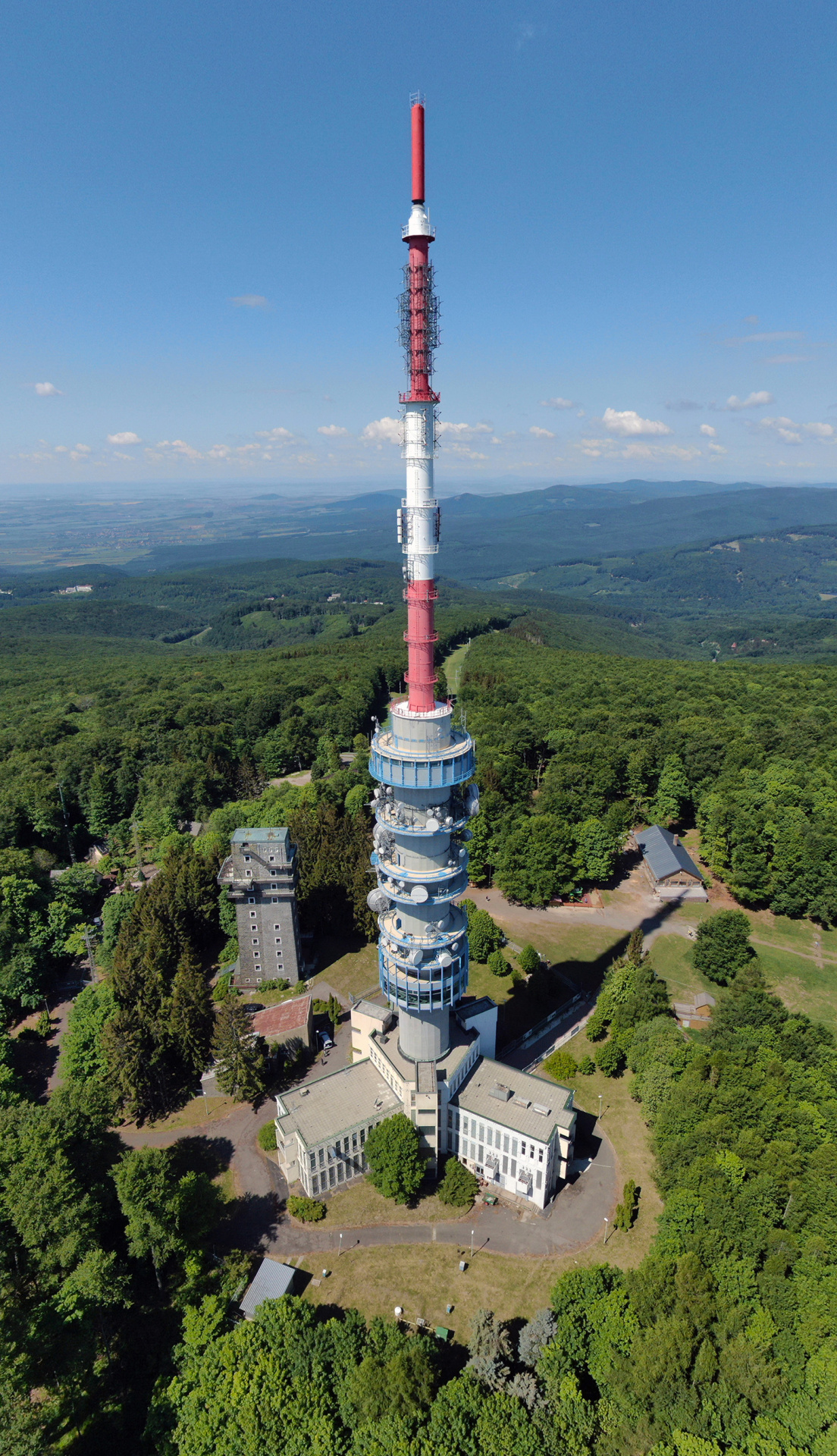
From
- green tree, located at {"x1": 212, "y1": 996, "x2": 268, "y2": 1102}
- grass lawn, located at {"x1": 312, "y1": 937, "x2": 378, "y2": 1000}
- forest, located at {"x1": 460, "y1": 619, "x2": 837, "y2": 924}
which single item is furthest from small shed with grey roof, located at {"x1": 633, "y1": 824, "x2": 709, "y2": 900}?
green tree, located at {"x1": 212, "y1": 996, "x2": 268, "y2": 1102}

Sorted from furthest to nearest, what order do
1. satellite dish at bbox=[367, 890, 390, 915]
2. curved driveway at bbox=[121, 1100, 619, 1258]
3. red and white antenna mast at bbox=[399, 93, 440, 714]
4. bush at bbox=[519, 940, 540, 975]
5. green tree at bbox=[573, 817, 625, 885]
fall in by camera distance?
green tree at bbox=[573, 817, 625, 885] → bush at bbox=[519, 940, 540, 975] → satellite dish at bbox=[367, 890, 390, 915] → curved driveway at bbox=[121, 1100, 619, 1258] → red and white antenna mast at bbox=[399, 93, 440, 714]

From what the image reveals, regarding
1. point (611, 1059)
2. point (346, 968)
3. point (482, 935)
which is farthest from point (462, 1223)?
point (346, 968)

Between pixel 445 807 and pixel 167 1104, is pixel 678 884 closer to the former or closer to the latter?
pixel 445 807

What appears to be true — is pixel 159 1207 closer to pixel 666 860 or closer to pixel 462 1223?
pixel 462 1223

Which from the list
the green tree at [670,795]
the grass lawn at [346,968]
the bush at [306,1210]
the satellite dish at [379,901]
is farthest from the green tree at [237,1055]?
the green tree at [670,795]

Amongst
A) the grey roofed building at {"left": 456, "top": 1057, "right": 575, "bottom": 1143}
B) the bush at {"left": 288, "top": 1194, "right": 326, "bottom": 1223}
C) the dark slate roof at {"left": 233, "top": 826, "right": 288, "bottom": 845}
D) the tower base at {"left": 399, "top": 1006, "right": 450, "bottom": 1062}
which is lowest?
the bush at {"left": 288, "top": 1194, "right": 326, "bottom": 1223}

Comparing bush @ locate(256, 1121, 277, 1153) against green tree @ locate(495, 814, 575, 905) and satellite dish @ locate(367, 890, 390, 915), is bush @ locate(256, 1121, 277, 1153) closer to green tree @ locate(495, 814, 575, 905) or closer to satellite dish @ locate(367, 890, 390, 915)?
satellite dish @ locate(367, 890, 390, 915)
